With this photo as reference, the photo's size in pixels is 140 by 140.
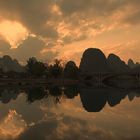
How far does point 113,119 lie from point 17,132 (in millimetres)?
8645

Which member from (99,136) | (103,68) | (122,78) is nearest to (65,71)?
(122,78)

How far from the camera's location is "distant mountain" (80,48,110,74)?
166 meters

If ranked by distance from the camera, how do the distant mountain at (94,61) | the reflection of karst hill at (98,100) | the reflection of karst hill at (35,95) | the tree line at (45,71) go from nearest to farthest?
the reflection of karst hill at (98,100) < the reflection of karst hill at (35,95) < the tree line at (45,71) < the distant mountain at (94,61)

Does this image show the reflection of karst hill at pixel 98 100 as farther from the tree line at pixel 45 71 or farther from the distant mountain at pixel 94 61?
the distant mountain at pixel 94 61

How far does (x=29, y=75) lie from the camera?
4412 inches

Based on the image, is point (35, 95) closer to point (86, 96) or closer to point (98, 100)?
point (86, 96)

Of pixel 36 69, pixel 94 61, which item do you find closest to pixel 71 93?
pixel 36 69

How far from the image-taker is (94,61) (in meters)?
171

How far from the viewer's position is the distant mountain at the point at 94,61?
545 feet

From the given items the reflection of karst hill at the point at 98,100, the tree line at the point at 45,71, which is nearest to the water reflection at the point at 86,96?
the reflection of karst hill at the point at 98,100

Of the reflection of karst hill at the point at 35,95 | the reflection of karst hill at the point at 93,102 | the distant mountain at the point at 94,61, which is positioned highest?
the distant mountain at the point at 94,61

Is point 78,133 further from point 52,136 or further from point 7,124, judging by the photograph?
point 7,124

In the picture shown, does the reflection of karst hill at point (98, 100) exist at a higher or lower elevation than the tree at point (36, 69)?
lower

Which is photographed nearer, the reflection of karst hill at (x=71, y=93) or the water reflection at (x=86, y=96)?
the water reflection at (x=86, y=96)
